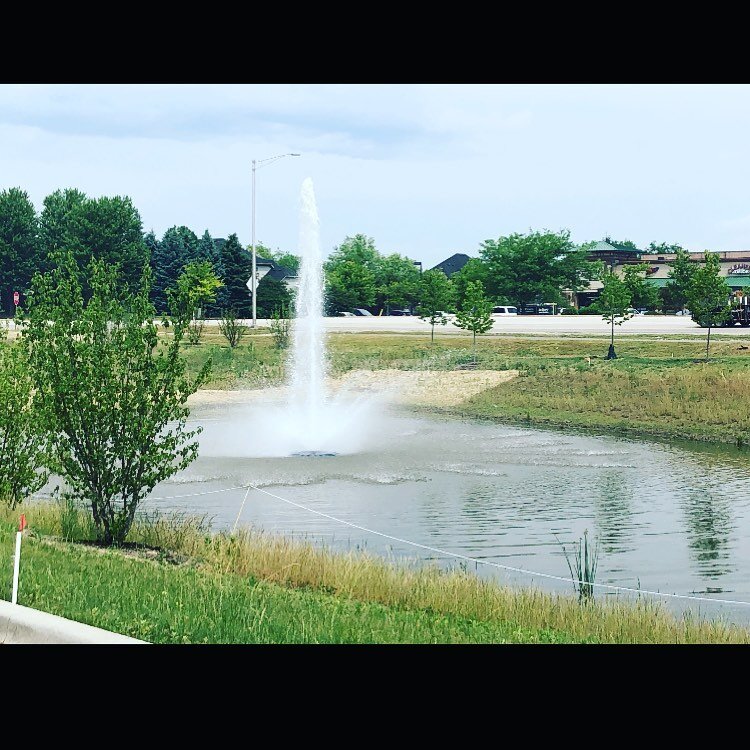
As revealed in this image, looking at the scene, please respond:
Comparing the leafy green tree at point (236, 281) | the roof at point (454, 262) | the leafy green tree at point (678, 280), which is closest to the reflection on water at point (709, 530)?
the leafy green tree at point (236, 281)

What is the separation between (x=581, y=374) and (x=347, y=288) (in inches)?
2276

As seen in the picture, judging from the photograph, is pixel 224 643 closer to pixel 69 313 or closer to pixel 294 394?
pixel 69 313

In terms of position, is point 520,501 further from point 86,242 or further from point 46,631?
point 86,242

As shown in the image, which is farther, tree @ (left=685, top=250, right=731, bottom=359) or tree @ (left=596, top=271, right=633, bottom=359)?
tree @ (left=596, top=271, right=633, bottom=359)

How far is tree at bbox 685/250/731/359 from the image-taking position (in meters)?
50.4

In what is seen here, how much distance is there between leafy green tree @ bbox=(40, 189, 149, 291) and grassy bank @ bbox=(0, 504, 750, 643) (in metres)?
76.9

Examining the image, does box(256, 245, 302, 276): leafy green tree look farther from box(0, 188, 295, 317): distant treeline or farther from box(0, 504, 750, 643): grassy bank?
box(0, 504, 750, 643): grassy bank

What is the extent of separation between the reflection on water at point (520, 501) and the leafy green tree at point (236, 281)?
50.5 m

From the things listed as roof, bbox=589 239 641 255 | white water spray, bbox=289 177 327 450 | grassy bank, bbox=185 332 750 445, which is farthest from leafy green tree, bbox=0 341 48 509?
roof, bbox=589 239 641 255

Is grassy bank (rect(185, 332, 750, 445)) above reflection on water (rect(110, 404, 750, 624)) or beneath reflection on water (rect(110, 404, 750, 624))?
above

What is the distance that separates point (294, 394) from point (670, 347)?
1950 cm

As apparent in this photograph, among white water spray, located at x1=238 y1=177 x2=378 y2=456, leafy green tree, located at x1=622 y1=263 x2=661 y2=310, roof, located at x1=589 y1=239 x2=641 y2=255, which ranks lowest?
white water spray, located at x1=238 y1=177 x2=378 y2=456

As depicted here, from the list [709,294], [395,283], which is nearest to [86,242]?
[395,283]

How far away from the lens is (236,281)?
277 feet
